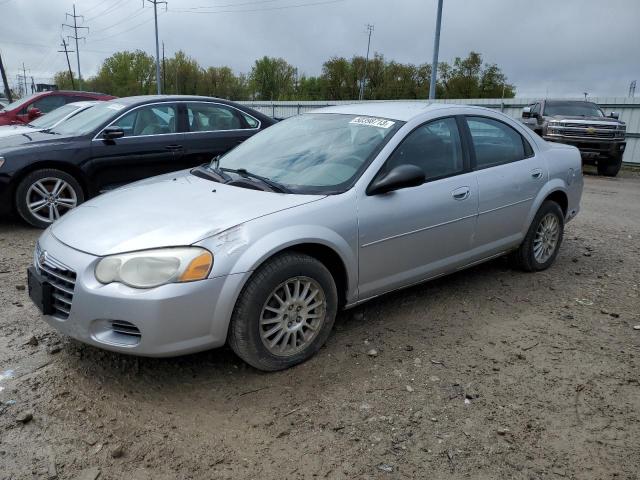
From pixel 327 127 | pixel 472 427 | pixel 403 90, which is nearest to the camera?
pixel 472 427

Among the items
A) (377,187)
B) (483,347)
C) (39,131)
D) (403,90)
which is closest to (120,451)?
(377,187)

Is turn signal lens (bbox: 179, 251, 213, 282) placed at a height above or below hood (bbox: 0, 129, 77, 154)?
below

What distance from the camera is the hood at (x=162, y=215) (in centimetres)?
289

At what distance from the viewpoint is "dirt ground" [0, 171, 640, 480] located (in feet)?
8.12

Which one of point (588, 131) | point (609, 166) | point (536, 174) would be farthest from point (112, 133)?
point (609, 166)

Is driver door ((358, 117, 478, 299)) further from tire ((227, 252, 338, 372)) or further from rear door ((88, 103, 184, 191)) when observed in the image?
rear door ((88, 103, 184, 191))

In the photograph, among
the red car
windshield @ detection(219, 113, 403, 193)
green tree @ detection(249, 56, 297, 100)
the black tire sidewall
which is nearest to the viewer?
windshield @ detection(219, 113, 403, 193)

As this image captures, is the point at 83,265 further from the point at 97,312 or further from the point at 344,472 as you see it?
the point at 344,472

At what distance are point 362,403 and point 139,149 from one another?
4924 millimetres

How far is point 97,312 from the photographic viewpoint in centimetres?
277

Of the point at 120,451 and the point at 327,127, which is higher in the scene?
the point at 327,127

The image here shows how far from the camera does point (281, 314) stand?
313cm

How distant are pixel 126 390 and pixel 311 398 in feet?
3.33

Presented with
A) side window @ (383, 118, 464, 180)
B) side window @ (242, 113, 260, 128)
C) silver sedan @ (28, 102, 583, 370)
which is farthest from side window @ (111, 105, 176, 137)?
Answer: side window @ (383, 118, 464, 180)
